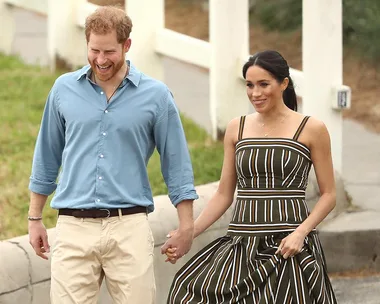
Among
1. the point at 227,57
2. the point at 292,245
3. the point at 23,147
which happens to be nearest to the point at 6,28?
the point at 23,147

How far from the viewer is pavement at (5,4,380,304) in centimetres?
793

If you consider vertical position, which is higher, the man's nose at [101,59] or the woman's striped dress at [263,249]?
the man's nose at [101,59]

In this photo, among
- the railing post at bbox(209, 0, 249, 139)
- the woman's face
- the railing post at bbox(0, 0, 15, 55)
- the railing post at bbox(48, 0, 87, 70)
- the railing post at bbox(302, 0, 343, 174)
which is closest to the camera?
the woman's face

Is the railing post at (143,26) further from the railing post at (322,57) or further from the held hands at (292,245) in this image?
the held hands at (292,245)

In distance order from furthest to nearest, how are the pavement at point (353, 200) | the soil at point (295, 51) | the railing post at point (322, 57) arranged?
the soil at point (295, 51), the railing post at point (322, 57), the pavement at point (353, 200)

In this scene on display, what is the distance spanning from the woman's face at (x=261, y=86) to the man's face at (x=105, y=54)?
2.05ft

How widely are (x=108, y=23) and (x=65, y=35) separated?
740cm

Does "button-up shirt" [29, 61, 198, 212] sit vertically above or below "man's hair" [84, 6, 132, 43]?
below

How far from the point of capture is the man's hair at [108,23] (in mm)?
5125

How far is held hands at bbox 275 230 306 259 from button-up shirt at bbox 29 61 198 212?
0.45 meters

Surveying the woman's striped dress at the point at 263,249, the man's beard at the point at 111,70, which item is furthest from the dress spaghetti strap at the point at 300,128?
the man's beard at the point at 111,70

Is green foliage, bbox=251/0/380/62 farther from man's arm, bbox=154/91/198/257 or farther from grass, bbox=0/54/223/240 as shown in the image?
man's arm, bbox=154/91/198/257

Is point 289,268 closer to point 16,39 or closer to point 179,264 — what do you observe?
point 179,264

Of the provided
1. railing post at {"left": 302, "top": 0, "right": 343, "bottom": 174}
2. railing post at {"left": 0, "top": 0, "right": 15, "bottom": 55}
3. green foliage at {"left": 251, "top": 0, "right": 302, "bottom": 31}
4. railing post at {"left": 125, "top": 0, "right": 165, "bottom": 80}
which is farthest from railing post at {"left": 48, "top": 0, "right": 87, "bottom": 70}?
railing post at {"left": 302, "top": 0, "right": 343, "bottom": 174}
